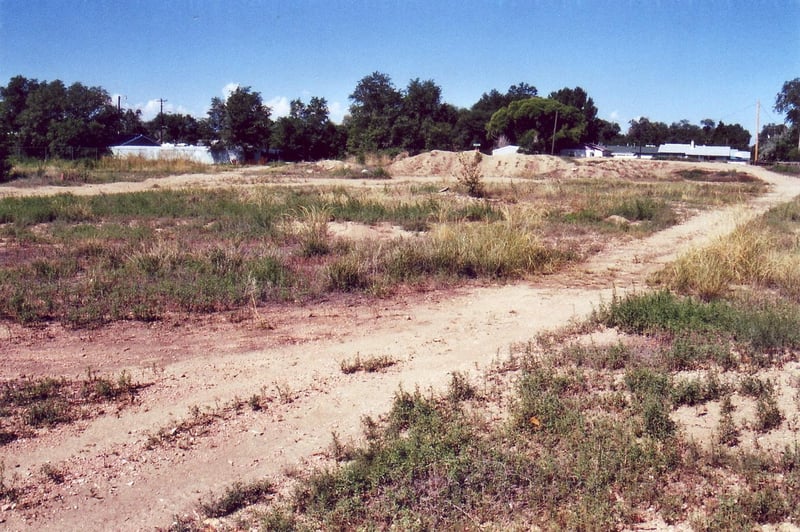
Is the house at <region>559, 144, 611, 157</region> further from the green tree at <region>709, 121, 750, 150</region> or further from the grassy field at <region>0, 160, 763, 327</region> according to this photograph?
the grassy field at <region>0, 160, 763, 327</region>

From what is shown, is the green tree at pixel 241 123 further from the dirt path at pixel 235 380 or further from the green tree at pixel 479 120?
the dirt path at pixel 235 380

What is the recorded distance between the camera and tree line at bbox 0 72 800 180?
172 feet

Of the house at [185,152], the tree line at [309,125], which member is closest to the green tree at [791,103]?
the tree line at [309,125]

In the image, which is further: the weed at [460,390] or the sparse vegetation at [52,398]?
the weed at [460,390]

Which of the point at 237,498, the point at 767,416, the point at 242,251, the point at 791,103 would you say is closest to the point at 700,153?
the point at 791,103

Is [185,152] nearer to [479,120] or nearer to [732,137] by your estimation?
[479,120]

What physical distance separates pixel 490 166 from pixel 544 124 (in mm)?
30967

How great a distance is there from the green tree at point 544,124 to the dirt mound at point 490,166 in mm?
25709

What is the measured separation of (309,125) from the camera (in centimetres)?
5819

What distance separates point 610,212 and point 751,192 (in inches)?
590

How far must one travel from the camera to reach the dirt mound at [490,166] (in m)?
42.8

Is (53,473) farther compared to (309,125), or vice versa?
(309,125)

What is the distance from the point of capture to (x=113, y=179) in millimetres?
33062

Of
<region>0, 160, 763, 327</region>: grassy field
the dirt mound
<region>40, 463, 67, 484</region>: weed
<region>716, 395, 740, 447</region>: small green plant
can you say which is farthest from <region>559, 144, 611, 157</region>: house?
<region>40, 463, 67, 484</region>: weed
